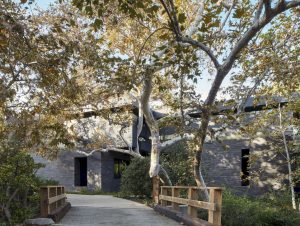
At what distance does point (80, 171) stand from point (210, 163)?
1078 cm

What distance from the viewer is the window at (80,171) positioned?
29559mm

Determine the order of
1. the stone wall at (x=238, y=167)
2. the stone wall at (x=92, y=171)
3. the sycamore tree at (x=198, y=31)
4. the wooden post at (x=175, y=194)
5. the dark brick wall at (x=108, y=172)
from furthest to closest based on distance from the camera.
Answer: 1. the dark brick wall at (x=108, y=172)
2. the stone wall at (x=92, y=171)
3. the stone wall at (x=238, y=167)
4. the wooden post at (x=175, y=194)
5. the sycamore tree at (x=198, y=31)

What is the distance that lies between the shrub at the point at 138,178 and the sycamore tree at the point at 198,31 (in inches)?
131

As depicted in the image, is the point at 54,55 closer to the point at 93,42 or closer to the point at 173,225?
the point at 93,42

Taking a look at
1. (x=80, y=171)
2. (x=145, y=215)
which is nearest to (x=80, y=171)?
(x=80, y=171)

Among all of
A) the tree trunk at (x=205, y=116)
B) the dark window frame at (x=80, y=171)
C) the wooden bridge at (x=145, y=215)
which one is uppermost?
the tree trunk at (x=205, y=116)

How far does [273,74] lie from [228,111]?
3.65 m

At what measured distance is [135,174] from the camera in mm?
20438

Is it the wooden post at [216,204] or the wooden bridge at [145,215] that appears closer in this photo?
the wooden post at [216,204]

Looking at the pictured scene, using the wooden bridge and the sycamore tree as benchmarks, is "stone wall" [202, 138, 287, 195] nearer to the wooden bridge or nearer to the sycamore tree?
the sycamore tree

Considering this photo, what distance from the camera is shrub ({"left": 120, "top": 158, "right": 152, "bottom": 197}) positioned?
20297 millimetres

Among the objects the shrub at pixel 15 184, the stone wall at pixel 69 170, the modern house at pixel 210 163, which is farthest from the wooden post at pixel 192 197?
the stone wall at pixel 69 170

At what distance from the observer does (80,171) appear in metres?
30.3

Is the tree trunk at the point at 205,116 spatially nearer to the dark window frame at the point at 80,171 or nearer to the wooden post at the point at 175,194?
the wooden post at the point at 175,194
